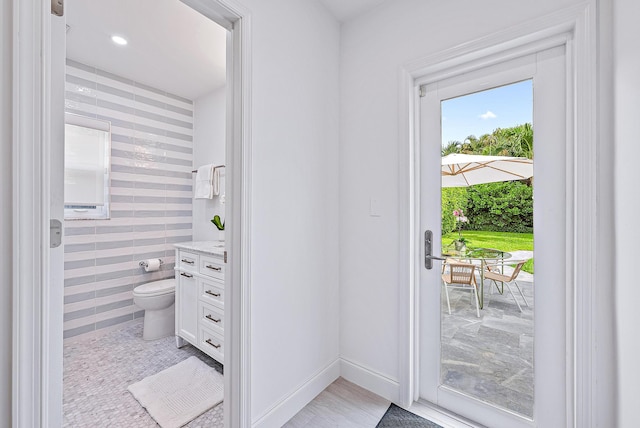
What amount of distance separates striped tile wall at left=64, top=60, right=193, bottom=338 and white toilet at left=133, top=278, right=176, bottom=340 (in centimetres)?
45

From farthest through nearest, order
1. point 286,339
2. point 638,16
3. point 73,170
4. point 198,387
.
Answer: point 73,170, point 198,387, point 286,339, point 638,16

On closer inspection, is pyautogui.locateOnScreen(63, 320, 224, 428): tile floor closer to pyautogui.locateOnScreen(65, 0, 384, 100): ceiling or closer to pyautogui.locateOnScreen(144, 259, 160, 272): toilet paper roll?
pyautogui.locateOnScreen(144, 259, 160, 272): toilet paper roll

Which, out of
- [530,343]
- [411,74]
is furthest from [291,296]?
[411,74]

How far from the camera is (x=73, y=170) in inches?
102

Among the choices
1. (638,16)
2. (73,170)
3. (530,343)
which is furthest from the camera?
(73,170)

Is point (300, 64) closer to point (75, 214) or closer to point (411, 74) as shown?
point (411, 74)

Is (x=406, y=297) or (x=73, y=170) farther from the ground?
(x=73, y=170)

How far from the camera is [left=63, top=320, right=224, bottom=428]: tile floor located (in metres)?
1.63

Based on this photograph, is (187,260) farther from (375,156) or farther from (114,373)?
(375,156)

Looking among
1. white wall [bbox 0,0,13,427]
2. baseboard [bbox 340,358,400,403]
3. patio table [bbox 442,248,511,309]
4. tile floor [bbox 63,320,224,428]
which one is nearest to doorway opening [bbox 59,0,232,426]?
tile floor [bbox 63,320,224,428]

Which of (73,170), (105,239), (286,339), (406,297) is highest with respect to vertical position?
(73,170)

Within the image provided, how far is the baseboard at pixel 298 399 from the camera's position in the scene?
4.95 feet

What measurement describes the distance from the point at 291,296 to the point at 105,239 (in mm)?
2202

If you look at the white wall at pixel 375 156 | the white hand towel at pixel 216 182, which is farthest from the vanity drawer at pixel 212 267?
the white hand towel at pixel 216 182
